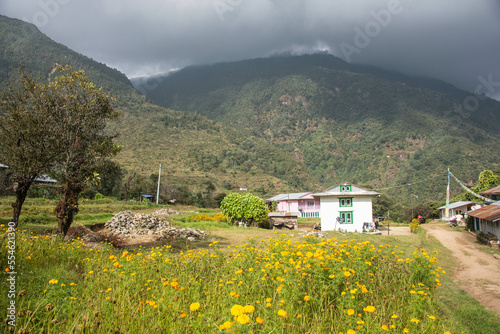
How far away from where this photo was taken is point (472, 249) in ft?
61.9

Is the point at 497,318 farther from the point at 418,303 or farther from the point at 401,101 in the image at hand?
the point at 401,101

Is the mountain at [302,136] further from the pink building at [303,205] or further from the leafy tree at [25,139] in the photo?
the leafy tree at [25,139]

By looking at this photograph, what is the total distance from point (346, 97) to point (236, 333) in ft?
689

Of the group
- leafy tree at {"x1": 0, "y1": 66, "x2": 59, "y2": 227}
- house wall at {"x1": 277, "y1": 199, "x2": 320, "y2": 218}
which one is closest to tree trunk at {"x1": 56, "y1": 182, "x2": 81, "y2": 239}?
leafy tree at {"x1": 0, "y1": 66, "x2": 59, "y2": 227}

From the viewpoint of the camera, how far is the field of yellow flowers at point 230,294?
2955 millimetres

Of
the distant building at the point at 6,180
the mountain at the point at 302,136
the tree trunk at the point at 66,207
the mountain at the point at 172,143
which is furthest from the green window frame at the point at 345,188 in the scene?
the mountain at the point at 302,136

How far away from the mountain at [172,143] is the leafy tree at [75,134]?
4633 centimetres

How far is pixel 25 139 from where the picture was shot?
1074cm

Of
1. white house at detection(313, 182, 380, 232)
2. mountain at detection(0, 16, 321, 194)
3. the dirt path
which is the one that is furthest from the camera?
mountain at detection(0, 16, 321, 194)

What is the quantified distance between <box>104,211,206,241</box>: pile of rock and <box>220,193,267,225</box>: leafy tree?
24.7 ft

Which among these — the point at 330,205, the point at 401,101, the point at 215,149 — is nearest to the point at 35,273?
the point at 330,205

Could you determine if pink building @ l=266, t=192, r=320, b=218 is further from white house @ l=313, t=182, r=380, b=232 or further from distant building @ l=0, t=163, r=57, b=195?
distant building @ l=0, t=163, r=57, b=195

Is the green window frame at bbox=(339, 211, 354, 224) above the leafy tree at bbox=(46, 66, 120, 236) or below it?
below

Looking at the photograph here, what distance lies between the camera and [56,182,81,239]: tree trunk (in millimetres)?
10484
